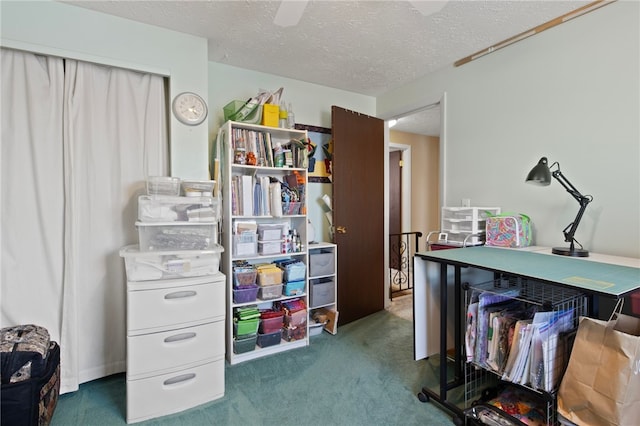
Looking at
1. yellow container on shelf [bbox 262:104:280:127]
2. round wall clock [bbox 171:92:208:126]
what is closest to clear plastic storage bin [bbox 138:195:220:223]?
round wall clock [bbox 171:92:208:126]

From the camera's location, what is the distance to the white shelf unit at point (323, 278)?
9.32 feet

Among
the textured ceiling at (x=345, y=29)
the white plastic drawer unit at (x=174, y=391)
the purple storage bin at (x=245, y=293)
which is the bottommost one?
the white plastic drawer unit at (x=174, y=391)

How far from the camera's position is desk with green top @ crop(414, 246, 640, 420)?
4.24 ft

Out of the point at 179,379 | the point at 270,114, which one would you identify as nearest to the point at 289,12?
the point at 270,114

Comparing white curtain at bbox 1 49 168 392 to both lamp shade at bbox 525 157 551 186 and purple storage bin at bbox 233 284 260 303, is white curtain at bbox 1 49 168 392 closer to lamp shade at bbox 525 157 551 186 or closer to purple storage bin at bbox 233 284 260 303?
purple storage bin at bbox 233 284 260 303

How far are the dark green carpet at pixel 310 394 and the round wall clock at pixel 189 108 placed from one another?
1.82m

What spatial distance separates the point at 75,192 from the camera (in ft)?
6.66

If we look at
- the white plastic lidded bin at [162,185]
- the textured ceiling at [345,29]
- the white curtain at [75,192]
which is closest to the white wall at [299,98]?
the textured ceiling at [345,29]

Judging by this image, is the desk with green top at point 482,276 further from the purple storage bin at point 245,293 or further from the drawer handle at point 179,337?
the drawer handle at point 179,337

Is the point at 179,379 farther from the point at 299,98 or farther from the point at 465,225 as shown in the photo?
the point at 299,98

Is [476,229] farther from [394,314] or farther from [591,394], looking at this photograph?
[394,314]

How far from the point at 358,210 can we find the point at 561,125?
1734 millimetres

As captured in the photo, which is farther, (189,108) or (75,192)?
(189,108)

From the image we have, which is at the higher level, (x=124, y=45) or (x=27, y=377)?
(x=124, y=45)
